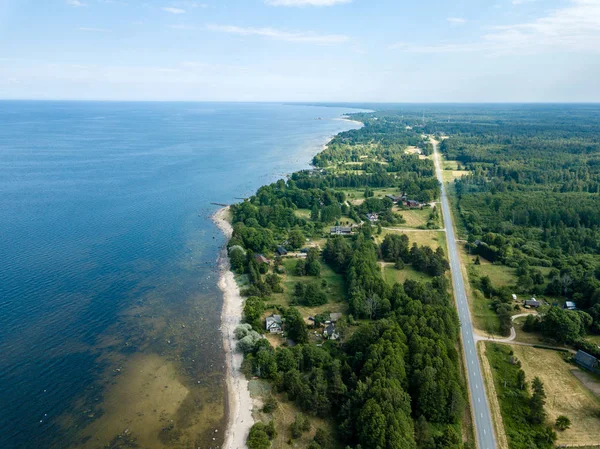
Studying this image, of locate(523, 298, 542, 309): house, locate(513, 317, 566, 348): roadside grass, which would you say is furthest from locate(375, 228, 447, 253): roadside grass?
locate(513, 317, 566, 348): roadside grass

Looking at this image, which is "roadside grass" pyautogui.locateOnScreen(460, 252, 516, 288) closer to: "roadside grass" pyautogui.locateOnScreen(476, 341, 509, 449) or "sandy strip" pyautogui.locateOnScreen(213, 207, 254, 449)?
"roadside grass" pyautogui.locateOnScreen(476, 341, 509, 449)

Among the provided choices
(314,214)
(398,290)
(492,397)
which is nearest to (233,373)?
(398,290)

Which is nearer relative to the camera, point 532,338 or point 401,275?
point 532,338

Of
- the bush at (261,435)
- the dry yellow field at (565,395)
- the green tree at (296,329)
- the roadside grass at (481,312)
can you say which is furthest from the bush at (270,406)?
the roadside grass at (481,312)

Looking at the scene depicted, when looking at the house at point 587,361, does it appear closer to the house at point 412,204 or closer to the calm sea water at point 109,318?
the calm sea water at point 109,318

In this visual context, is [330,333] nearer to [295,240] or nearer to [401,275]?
[401,275]
